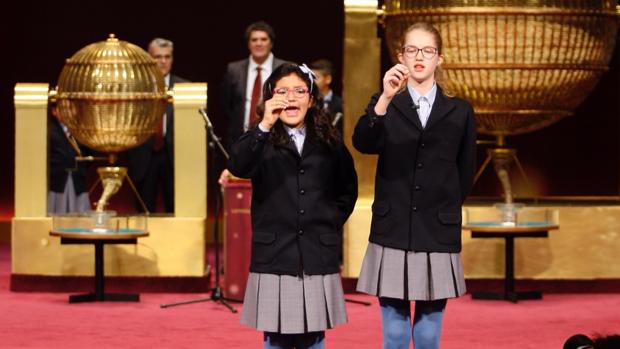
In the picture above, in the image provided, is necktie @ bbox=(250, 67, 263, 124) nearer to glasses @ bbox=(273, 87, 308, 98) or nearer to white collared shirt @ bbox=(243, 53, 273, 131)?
white collared shirt @ bbox=(243, 53, 273, 131)

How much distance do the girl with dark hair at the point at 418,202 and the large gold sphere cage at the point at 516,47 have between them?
3.12 meters

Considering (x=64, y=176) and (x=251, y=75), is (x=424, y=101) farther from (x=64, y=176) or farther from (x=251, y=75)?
(x=64, y=176)

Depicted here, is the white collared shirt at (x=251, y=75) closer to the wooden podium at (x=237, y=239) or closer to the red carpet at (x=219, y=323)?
the wooden podium at (x=237, y=239)

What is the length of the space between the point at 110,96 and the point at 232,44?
4.39 metres

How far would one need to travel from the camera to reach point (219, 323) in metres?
7.39

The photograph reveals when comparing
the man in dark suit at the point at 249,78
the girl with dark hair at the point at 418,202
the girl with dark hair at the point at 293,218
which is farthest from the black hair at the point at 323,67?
the girl with dark hair at the point at 293,218

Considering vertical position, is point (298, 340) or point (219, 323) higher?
point (298, 340)

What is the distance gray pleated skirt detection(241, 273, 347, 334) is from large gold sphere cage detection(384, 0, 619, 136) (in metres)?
3.65

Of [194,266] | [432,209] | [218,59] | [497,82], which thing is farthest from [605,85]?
[432,209]

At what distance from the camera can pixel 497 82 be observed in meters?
8.24

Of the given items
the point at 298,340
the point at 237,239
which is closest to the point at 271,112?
the point at 298,340

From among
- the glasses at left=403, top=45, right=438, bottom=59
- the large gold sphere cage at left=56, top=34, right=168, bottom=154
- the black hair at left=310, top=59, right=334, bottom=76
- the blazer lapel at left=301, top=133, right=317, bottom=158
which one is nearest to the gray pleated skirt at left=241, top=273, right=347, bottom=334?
the blazer lapel at left=301, top=133, right=317, bottom=158

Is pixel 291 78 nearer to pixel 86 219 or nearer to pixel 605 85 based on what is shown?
pixel 86 219

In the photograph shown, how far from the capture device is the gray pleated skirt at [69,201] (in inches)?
414
